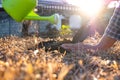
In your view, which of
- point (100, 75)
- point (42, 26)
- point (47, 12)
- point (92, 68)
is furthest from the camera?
point (47, 12)

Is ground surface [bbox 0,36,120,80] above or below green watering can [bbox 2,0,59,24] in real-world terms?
above

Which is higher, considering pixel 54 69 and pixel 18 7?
pixel 54 69

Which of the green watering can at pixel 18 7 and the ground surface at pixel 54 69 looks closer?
the ground surface at pixel 54 69

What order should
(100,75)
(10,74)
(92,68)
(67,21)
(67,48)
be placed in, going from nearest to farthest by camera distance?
(10,74) < (100,75) < (92,68) < (67,48) < (67,21)

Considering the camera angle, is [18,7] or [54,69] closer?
[54,69]

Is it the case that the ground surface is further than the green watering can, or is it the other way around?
the green watering can

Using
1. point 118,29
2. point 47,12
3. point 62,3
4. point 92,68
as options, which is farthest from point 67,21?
point 92,68

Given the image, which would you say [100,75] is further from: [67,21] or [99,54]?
[67,21]

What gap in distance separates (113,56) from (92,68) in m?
0.86

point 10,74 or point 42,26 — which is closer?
point 10,74

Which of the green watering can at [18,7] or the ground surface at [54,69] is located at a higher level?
the ground surface at [54,69]

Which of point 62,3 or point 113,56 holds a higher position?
point 113,56

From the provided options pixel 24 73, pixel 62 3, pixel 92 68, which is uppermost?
pixel 24 73

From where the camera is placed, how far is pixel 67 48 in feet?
10.3
